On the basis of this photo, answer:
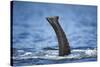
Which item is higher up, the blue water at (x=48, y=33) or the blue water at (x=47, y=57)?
the blue water at (x=48, y=33)

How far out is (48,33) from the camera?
6.98 feet

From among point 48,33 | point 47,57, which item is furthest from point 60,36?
point 47,57

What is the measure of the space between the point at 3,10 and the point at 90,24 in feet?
3.25

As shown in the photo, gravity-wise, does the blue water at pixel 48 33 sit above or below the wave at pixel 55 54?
above

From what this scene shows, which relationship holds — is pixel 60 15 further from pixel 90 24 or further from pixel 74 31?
pixel 90 24

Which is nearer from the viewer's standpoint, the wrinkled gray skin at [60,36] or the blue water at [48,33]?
the blue water at [48,33]

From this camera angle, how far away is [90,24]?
2.31 meters

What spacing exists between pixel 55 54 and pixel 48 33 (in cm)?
24

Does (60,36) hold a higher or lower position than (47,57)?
higher

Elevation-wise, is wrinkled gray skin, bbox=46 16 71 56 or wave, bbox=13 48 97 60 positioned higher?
wrinkled gray skin, bbox=46 16 71 56

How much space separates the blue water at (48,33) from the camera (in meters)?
2.03

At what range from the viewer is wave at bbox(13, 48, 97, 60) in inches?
80.9

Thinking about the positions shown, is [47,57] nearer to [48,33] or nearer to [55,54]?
[55,54]

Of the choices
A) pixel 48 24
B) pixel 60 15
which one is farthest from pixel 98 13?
pixel 48 24
